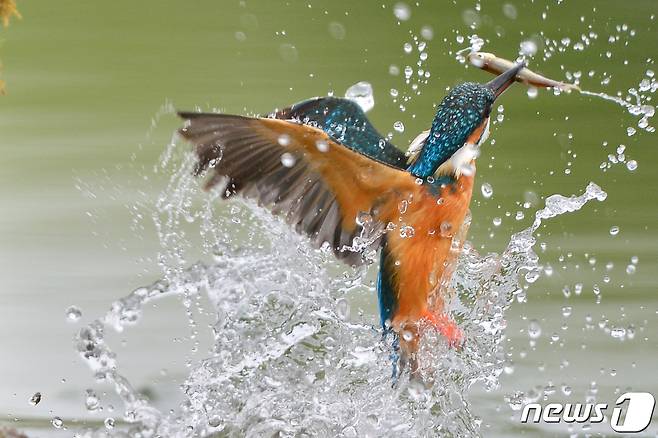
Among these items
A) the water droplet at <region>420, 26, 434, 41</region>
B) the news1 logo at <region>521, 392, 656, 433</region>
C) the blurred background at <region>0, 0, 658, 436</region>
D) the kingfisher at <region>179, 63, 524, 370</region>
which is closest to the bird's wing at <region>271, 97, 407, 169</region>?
the kingfisher at <region>179, 63, 524, 370</region>

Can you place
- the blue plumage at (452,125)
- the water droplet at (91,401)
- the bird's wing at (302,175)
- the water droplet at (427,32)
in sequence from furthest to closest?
the water droplet at (427,32) → the water droplet at (91,401) → the blue plumage at (452,125) → the bird's wing at (302,175)

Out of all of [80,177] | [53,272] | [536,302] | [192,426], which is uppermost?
[80,177]

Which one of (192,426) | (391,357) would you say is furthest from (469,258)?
(192,426)

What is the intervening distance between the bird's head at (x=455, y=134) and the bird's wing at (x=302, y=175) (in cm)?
9

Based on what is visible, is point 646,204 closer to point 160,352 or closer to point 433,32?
point 160,352

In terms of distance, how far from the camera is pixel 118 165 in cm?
656

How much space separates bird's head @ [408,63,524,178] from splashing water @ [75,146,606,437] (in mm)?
283

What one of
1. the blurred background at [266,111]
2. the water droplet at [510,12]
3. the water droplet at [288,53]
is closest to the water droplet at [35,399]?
the blurred background at [266,111]

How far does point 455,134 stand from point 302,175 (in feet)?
1.44

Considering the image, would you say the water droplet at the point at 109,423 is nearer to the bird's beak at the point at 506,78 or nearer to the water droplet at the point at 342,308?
the water droplet at the point at 342,308

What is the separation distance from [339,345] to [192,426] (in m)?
0.54

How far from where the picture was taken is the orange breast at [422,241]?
12.1 feet

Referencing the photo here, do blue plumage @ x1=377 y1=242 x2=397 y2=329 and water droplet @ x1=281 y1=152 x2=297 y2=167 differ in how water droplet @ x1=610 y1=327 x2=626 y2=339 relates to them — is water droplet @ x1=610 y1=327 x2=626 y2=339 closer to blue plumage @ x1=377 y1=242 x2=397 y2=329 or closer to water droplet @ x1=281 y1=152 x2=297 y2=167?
blue plumage @ x1=377 y1=242 x2=397 y2=329

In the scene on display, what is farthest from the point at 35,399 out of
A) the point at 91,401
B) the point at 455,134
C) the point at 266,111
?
the point at 266,111
